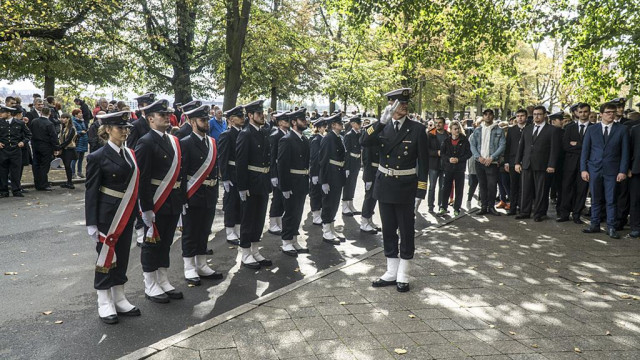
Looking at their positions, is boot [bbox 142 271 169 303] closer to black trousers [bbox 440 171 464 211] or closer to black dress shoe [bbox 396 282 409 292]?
black dress shoe [bbox 396 282 409 292]

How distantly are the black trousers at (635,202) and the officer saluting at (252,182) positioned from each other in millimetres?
6854

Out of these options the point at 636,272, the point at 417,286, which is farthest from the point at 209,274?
the point at 636,272

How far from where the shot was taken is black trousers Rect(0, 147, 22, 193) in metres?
12.1

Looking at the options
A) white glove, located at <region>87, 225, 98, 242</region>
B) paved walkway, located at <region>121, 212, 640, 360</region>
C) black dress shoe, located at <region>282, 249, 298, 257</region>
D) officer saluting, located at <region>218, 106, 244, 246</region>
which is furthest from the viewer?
black dress shoe, located at <region>282, 249, 298, 257</region>

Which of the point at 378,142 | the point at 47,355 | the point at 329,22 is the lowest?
the point at 47,355

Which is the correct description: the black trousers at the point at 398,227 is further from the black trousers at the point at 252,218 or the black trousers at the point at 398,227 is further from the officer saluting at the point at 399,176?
the black trousers at the point at 252,218

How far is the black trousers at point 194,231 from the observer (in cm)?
655

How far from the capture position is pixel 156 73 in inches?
1016

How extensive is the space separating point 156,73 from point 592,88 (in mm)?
19709

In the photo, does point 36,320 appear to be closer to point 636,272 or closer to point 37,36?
point 636,272

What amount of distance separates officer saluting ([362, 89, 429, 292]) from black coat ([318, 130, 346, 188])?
305cm

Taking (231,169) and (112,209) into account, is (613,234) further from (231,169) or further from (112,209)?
(112,209)

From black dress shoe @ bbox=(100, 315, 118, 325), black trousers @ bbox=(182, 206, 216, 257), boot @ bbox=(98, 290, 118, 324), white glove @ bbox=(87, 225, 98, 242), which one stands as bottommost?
black dress shoe @ bbox=(100, 315, 118, 325)

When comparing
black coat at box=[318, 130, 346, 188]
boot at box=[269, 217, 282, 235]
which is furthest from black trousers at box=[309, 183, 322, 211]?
boot at box=[269, 217, 282, 235]
